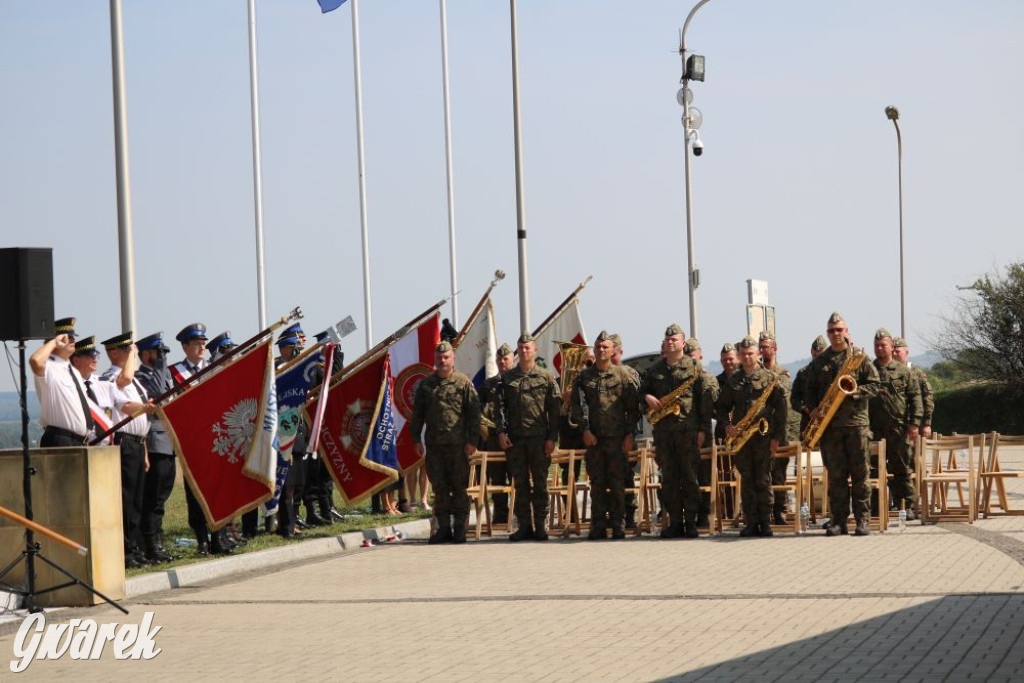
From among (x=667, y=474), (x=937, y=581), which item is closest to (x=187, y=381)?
(x=667, y=474)

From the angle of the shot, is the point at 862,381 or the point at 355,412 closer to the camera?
the point at 862,381

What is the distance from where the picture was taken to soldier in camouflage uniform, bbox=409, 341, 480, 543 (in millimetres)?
17266

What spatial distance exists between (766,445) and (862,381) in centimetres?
123

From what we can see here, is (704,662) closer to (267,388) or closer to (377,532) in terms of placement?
(267,388)

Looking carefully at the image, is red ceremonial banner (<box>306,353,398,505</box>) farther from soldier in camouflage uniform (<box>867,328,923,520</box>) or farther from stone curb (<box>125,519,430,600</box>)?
soldier in camouflage uniform (<box>867,328,923,520</box>)

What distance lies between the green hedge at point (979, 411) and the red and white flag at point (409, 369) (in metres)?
31.9

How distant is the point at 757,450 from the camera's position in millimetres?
16906

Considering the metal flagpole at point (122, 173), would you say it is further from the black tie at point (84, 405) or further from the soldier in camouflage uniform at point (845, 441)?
the soldier in camouflage uniform at point (845, 441)

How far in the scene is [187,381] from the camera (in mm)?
14367

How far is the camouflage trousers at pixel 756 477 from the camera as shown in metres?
16.9

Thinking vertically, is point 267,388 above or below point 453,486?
above

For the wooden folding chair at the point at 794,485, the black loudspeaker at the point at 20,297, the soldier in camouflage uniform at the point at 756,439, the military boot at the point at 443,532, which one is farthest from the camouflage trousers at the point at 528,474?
the black loudspeaker at the point at 20,297

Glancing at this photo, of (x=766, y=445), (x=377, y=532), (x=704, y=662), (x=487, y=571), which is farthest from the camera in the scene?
(x=377, y=532)

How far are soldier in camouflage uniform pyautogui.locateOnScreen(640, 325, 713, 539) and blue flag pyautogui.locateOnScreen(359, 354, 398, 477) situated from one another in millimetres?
3054
